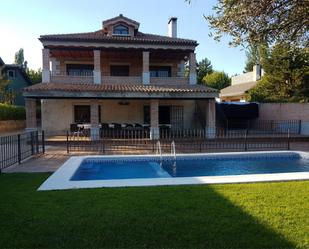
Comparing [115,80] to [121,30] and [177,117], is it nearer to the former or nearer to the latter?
[121,30]

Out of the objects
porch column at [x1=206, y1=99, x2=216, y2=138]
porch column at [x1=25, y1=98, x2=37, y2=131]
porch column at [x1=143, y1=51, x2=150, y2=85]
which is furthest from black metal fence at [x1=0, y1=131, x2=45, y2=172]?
porch column at [x1=206, y1=99, x2=216, y2=138]

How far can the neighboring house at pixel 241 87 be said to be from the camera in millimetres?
38344

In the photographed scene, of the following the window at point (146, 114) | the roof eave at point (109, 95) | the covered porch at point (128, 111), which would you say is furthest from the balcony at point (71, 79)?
the window at point (146, 114)

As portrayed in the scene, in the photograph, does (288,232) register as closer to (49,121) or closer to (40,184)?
(40,184)

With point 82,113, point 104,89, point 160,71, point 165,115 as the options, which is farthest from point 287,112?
point 82,113

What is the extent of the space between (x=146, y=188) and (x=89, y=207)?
1898 mm

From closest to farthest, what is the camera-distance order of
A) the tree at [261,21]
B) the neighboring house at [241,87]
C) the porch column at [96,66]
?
the tree at [261,21] → the porch column at [96,66] → the neighboring house at [241,87]

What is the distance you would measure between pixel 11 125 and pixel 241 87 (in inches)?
1134

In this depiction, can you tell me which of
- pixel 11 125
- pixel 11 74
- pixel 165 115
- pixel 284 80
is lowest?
pixel 11 125

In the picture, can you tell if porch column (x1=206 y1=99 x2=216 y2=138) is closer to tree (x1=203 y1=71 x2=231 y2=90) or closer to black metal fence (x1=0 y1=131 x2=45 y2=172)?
black metal fence (x1=0 y1=131 x2=45 y2=172)

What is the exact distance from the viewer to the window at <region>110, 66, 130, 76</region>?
2473 cm

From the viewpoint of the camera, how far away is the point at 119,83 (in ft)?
71.8

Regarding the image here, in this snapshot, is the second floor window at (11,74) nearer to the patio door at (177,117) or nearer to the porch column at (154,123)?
the patio door at (177,117)

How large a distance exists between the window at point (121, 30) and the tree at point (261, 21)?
53.2 feet
